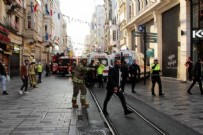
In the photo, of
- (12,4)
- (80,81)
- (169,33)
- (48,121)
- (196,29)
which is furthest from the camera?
(12,4)

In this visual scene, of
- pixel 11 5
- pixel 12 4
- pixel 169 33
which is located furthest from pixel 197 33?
pixel 12 4

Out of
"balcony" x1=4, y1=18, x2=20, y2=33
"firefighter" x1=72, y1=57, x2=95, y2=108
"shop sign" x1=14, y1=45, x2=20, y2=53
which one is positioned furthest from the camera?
"shop sign" x1=14, y1=45, x2=20, y2=53

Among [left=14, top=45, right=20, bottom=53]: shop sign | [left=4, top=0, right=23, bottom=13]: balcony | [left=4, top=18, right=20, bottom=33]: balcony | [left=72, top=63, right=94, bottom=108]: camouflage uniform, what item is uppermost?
[left=4, top=0, right=23, bottom=13]: balcony

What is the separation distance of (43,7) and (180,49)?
118 ft

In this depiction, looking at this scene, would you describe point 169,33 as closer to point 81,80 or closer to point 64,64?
point 64,64

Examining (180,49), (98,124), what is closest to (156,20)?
(180,49)

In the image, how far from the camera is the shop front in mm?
23906

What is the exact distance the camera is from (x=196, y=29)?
79.6 ft

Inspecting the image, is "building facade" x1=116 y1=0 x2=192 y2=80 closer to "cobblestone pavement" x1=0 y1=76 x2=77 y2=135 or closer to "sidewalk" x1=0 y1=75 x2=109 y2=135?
"cobblestone pavement" x1=0 y1=76 x2=77 y2=135

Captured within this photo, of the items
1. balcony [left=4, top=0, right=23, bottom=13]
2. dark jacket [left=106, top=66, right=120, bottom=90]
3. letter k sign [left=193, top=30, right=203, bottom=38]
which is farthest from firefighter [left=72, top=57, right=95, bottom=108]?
balcony [left=4, top=0, right=23, bottom=13]

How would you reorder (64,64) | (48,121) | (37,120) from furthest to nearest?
(64,64) < (37,120) < (48,121)

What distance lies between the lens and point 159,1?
29.6m

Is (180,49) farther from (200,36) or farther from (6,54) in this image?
(6,54)

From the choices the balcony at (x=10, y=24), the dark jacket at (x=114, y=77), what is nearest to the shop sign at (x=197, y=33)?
the dark jacket at (x=114, y=77)
